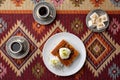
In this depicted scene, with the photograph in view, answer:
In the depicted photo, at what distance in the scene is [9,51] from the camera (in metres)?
1.15

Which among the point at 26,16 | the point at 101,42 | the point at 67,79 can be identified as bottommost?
the point at 67,79

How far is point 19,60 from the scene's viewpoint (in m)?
1.15

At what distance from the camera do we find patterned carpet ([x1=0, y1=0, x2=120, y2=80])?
44.7 inches

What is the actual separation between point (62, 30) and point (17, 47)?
19 cm

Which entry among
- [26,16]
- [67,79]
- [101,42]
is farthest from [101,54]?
[26,16]

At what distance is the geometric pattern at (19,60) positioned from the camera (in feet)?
3.78

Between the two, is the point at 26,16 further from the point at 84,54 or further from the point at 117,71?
the point at 117,71

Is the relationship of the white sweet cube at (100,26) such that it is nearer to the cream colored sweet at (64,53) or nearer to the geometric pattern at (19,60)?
the cream colored sweet at (64,53)

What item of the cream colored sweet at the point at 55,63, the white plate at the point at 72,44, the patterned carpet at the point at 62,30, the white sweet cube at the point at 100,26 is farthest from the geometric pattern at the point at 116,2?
the cream colored sweet at the point at 55,63

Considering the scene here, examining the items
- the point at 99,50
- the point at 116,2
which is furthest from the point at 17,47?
the point at 116,2

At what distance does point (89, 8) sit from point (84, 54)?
0.19m

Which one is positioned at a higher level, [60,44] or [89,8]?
[89,8]

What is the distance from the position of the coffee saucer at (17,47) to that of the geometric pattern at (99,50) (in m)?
0.23

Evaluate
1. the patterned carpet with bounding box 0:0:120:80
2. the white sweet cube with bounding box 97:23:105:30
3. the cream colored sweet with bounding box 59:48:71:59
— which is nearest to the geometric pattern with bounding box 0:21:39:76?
the patterned carpet with bounding box 0:0:120:80
